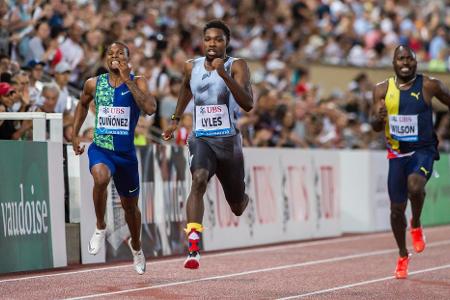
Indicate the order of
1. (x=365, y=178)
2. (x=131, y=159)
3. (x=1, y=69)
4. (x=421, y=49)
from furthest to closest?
(x=421, y=49) < (x=365, y=178) < (x=1, y=69) < (x=131, y=159)

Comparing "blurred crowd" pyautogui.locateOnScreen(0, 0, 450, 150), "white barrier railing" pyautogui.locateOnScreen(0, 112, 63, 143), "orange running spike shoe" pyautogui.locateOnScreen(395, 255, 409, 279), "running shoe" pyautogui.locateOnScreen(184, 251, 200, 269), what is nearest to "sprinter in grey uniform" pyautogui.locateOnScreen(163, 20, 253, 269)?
"running shoe" pyautogui.locateOnScreen(184, 251, 200, 269)

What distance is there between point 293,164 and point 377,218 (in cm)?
360

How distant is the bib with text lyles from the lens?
11.0 metres

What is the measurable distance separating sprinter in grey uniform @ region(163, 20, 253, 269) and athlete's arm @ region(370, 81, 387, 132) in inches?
74.4

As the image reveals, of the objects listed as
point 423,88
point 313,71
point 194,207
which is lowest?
point 194,207

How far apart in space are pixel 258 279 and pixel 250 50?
50.3 ft

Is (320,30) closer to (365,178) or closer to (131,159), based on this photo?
(365,178)

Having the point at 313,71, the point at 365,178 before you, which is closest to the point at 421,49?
the point at 313,71

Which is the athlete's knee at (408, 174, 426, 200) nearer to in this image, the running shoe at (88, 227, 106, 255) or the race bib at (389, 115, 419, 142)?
the race bib at (389, 115, 419, 142)

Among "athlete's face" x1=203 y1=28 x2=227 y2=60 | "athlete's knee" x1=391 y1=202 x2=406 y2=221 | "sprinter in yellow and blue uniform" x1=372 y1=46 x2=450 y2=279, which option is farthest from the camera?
"athlete's knee" x1=391 y1=202 x2=406 y2=221

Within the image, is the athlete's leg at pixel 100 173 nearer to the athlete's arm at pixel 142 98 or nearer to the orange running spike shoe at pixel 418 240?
the athlete's arm at pixel 142 98

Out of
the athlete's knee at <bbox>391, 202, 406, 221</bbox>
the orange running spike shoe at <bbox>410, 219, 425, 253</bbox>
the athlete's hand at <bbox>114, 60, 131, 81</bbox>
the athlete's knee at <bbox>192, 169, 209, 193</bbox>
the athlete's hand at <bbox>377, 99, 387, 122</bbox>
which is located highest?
the athlete's hand at <bbox>114, 60, 131, 81</bbox>

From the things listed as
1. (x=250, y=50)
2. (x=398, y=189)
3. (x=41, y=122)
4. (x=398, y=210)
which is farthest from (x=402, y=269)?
(x=250, y=50)

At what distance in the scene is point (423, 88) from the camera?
1259 cm
